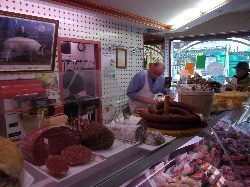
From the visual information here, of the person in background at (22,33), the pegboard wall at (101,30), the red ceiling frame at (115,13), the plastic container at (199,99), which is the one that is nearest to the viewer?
the plastic container at (199,99)

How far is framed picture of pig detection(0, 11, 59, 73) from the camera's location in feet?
12.2

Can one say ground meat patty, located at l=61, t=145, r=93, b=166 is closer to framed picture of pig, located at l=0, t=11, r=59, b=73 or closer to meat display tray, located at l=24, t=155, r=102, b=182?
meat display tray, located at l=24, t=155, r=102, b=182

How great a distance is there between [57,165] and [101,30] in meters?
5.09

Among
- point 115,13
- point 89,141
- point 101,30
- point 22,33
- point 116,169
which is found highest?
point 115,13

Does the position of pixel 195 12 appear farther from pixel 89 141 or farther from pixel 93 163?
pixel 93 163

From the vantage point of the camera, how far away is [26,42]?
4.02 meters

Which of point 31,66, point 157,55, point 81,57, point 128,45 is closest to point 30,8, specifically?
point 31,66

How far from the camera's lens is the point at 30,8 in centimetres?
406

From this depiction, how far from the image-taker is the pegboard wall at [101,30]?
13.3 ft

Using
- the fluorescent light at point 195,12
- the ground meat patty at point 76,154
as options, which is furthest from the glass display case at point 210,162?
the fluorescent light at point 195,12

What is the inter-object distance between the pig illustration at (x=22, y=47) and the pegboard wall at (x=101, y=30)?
0.38 m

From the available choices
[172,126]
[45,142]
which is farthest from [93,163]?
[172,126]

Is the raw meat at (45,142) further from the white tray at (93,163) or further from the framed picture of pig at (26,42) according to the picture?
the framed picture of pig at (26,42)

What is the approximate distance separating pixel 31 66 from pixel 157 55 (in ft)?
20.1
